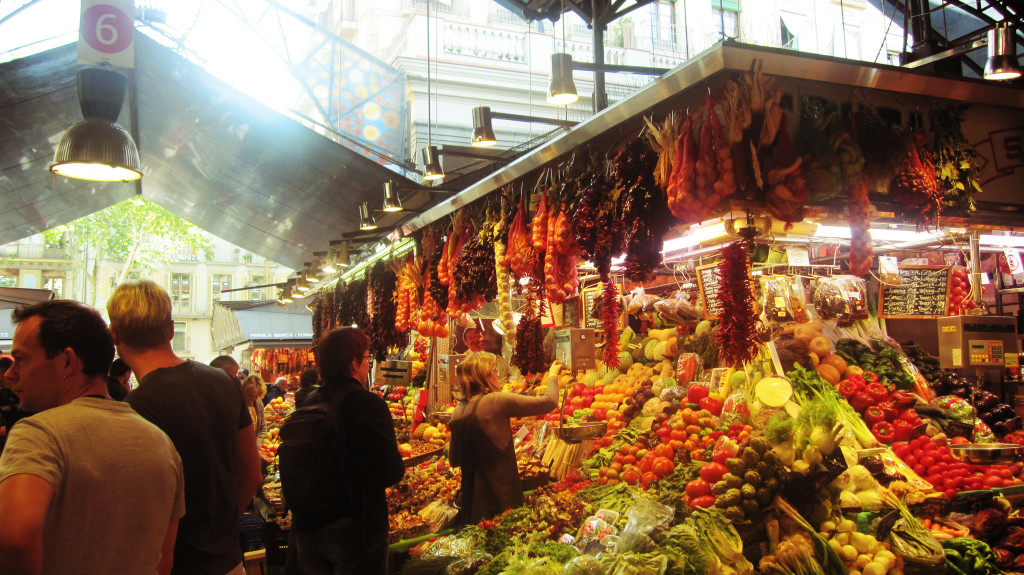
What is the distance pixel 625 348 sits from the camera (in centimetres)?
732

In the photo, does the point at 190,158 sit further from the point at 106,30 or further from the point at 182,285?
the point at 182,285

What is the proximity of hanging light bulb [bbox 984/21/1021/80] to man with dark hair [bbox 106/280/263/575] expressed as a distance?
16.7 ft

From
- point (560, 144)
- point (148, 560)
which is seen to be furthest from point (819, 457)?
point (148, 560)

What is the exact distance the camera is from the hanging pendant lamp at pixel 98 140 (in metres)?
3.73

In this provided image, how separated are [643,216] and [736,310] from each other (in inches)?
31.2

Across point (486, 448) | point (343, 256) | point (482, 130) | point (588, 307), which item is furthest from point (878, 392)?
point (343, 256)

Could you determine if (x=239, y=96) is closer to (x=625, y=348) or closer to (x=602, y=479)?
(x=625, y=348)

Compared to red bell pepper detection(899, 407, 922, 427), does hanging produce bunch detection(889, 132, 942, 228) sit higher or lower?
higher

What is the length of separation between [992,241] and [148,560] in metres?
6.51

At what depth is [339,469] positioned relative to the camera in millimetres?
3297

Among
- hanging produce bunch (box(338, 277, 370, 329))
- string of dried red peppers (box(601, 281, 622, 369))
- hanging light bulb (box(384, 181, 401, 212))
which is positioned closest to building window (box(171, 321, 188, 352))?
hanging produce bunch (box(338, 277, 370, 329))

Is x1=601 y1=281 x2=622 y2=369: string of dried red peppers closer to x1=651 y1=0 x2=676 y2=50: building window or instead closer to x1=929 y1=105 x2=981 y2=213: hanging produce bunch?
x1=929 y1=105 x2=981 y2=213: hanging produce bunch

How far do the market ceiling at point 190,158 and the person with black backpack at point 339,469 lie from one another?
4.49 metres

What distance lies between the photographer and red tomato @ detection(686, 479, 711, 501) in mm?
3941
